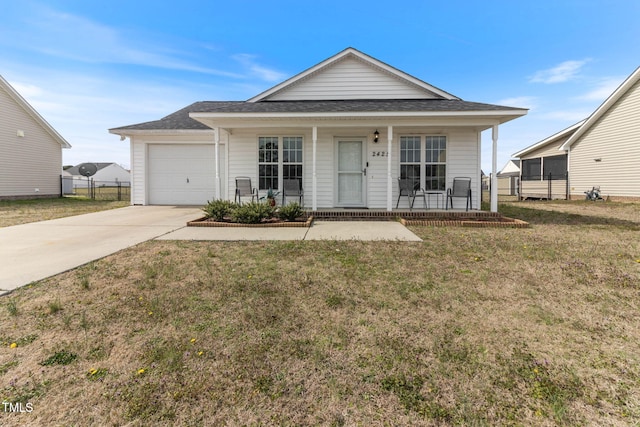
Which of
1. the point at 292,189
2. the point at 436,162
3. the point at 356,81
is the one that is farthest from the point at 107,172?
the point at 436,162

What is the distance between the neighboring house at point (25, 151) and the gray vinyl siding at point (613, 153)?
27.9 meters

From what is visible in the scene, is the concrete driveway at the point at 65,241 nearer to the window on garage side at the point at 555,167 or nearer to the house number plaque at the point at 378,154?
the house number plaque at the point at 378,154

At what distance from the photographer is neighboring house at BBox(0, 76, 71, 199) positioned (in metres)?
14.1

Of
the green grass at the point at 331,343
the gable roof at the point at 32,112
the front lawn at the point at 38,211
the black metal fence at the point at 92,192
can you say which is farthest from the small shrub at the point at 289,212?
the gable roof at the point at 32,112

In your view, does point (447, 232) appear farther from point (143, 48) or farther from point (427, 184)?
point (143, 48)

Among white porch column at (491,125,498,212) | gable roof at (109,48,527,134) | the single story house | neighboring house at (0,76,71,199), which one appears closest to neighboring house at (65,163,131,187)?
neighboring house at (0,76,71,199)

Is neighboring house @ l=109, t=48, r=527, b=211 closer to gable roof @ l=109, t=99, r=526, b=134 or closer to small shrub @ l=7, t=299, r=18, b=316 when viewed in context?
gable roof @ l=109, t=99, r=526, b=134

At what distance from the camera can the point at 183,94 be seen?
53.3 feet

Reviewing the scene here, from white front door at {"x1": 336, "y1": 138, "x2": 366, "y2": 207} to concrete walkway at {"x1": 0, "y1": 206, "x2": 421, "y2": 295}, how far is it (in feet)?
6.14

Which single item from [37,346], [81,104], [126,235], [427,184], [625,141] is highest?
[81,104]

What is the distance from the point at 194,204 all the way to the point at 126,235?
5760 mm

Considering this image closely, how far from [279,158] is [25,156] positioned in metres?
14.6

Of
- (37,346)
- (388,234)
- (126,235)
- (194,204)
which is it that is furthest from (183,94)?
(37,346)

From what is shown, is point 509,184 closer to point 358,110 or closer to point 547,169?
point 547,169
